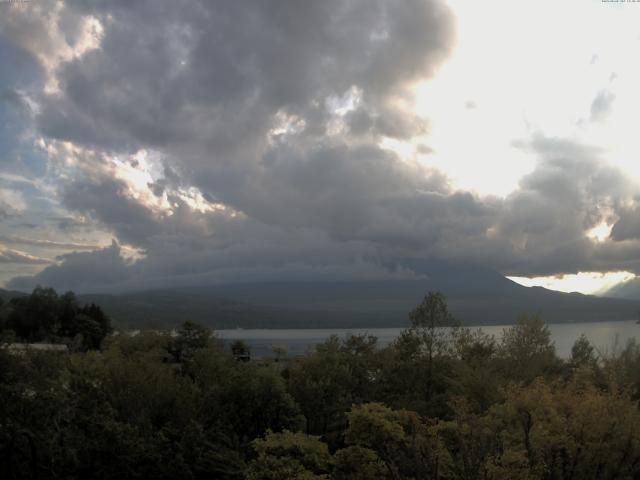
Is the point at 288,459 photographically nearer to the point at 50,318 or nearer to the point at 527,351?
the point at 527,351

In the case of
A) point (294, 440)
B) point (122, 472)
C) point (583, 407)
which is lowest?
point (122, 472)

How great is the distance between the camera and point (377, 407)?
49.1 ft

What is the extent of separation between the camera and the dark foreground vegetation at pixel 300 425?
13.4m

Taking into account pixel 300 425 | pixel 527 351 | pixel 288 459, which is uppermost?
pixel 527 351

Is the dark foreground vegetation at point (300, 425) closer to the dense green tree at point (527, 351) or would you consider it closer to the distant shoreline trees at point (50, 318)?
the dense green tree at point (527, 351)

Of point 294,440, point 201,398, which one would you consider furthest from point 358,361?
point 294,440

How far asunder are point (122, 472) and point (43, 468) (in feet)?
6.41

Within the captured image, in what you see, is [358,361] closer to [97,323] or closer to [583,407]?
[583,407]

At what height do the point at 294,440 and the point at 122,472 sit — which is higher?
the point at 294,440

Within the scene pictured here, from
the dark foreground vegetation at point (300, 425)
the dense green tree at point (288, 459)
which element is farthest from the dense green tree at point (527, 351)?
the dense green tree at point (288, 459)

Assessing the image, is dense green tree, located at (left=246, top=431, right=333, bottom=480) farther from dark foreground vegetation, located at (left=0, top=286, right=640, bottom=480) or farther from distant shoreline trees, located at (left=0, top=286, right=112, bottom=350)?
distant shoreline trees, located at (left=0, top=286, right=112, bottom=350)

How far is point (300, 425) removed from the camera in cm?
2034

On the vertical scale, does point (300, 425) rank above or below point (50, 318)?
below

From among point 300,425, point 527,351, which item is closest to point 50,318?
point 527,351
